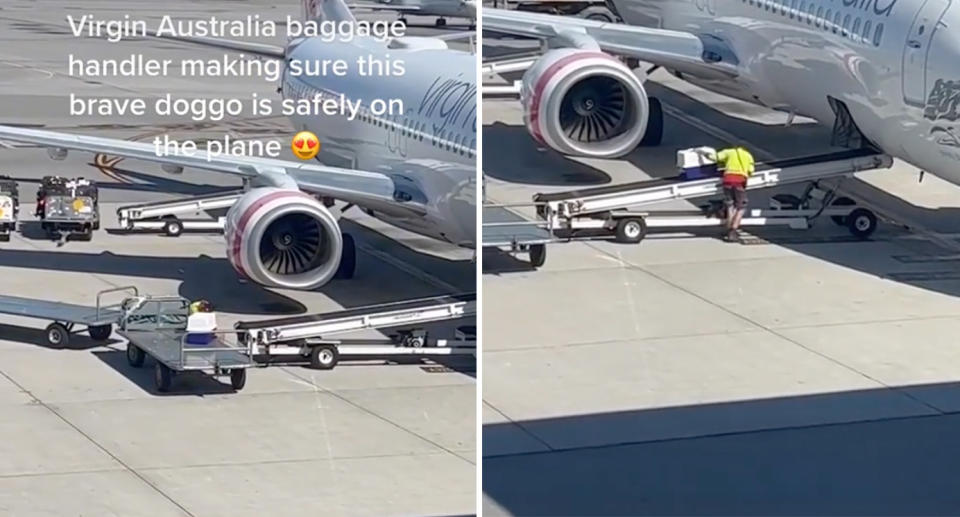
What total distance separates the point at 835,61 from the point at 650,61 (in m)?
3.08

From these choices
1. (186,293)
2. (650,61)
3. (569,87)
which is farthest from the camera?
(650,61)

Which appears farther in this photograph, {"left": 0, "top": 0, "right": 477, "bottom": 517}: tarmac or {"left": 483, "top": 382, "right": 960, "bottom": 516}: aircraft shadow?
{"left": 0, "top": 0, "right": 477, "bottom": 517}: tarmac

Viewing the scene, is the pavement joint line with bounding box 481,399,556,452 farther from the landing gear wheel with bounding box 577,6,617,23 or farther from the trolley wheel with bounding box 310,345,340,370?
the landing gear wheel with bounding box 577,6,617,23

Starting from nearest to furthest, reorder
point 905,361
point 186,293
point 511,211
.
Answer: point 905,361, point 511,211, point 186,293

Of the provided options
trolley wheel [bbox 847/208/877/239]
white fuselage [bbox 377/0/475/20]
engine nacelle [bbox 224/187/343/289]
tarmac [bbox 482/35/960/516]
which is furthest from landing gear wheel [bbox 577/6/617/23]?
white fuselage [bbox 377/0/475/20]

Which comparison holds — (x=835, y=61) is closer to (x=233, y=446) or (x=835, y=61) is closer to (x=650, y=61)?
(x=650, y=61)

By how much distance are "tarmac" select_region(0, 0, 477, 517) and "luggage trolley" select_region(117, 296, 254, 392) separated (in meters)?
0.13

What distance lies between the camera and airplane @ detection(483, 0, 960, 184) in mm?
16812

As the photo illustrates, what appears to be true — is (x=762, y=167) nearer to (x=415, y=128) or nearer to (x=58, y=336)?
(x=415, y=128)

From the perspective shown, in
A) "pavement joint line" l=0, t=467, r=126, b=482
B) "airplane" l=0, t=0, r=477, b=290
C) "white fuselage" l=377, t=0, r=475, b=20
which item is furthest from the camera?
"airplane" l=0, t=0, r=477, b=290

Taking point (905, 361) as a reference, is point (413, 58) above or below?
above

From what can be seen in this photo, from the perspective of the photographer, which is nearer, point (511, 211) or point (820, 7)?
point (511, 211)

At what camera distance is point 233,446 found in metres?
12.2

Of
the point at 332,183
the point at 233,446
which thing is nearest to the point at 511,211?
the point at 332,183
